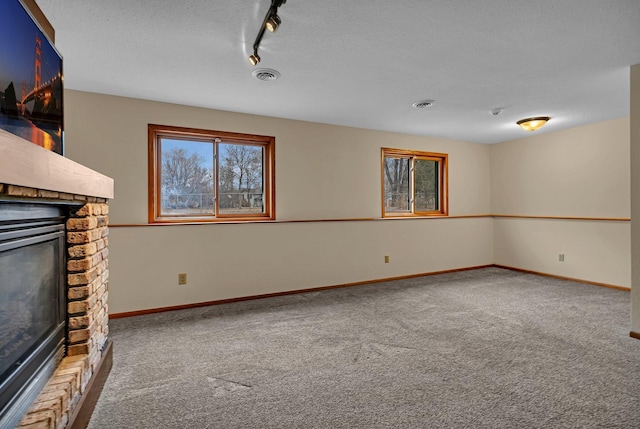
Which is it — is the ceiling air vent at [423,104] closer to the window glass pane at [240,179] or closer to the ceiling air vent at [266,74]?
the ceiling air vent at [266,74]

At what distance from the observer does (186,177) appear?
3.65 meters

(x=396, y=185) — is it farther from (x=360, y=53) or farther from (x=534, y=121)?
(x=360, y=53)

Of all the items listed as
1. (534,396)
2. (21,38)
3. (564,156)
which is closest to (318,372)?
(534,396)

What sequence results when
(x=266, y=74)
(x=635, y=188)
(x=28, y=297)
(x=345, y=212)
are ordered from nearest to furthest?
(x=28, y=297) < (x=635, y=188) < (x=266, y=74) < (x=345, y=212)

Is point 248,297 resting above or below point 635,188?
below

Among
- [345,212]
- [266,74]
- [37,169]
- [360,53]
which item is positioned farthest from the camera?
[345,212]

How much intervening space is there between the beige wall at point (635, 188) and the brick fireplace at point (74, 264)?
12.2 feet

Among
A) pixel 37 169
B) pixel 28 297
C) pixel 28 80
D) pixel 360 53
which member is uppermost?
pixel 360 53

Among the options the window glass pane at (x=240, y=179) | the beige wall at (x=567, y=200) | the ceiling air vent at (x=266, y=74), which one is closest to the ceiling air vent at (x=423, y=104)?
the ceiling air vent at (x=266, y=74)

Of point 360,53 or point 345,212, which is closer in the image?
point 360,53

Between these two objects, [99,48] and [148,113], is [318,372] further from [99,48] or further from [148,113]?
[148,113]

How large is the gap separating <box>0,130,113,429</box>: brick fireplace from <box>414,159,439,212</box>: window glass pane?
438 cm

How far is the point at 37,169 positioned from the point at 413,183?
483cm

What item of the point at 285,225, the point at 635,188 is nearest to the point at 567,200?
the point at 635,188
